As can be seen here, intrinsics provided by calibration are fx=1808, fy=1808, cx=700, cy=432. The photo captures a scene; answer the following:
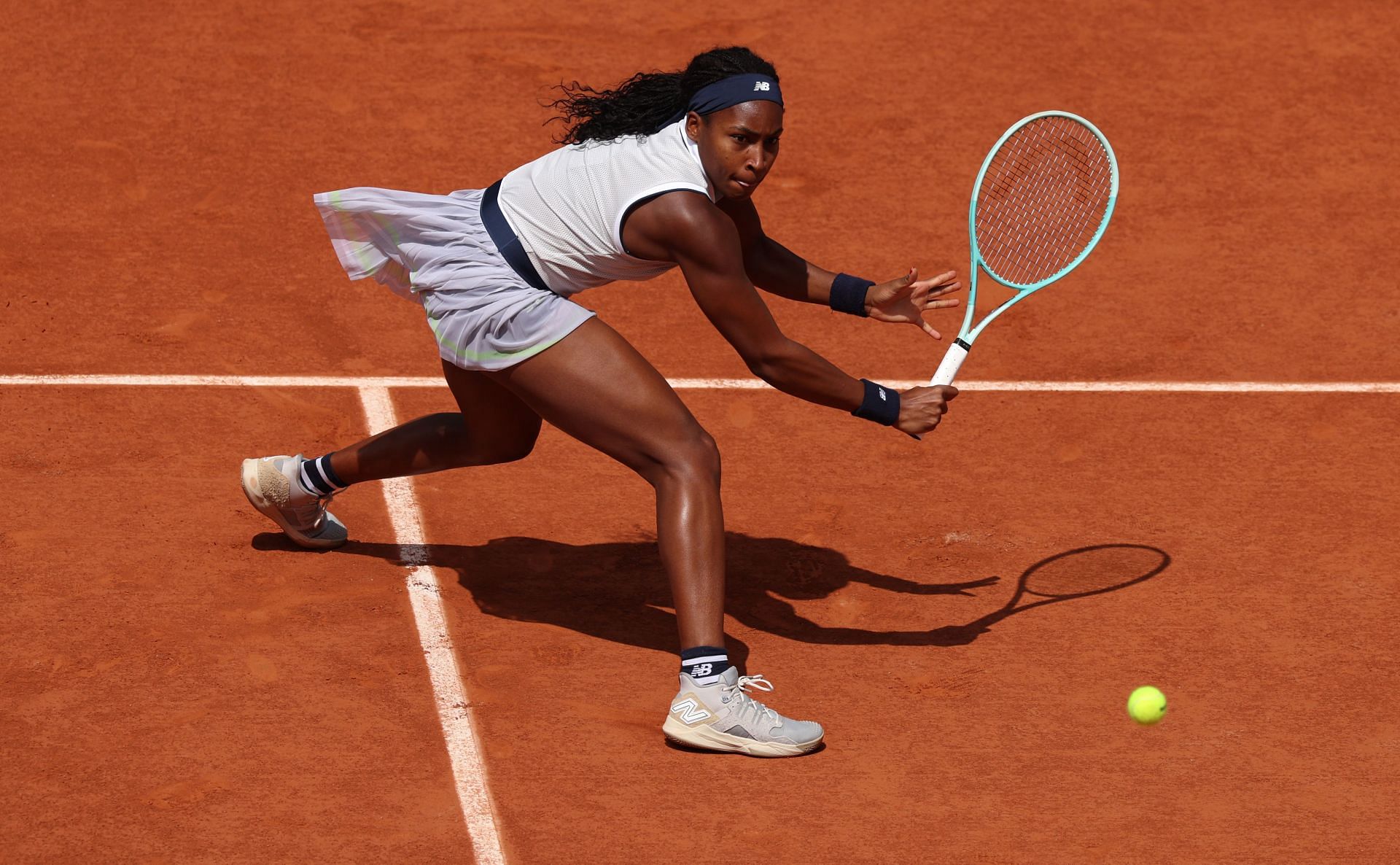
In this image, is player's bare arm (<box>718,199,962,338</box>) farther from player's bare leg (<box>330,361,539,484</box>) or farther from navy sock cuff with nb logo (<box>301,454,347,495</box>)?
navy sock cuff with nb logo (<box>301,454,347,495</box>)

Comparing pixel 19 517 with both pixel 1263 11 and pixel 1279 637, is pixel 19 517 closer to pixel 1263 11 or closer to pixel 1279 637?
Result: pixel 1279 637

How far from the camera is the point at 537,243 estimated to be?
5.22m

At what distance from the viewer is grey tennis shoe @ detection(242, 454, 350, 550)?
5.84m

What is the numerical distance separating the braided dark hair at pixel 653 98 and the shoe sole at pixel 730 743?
1.72 m

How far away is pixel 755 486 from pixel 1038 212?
1427 mm

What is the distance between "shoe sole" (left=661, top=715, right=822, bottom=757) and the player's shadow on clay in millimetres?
641

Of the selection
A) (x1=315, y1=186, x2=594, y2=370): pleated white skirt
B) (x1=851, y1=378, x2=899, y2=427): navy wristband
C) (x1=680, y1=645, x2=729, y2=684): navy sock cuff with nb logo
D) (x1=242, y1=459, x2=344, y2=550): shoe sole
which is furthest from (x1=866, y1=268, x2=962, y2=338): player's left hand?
(x1=242, y1=459, x2=344, y2=550): shoe sole

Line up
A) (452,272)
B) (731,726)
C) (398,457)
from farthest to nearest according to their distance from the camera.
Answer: (398,457) → (452,272) → (731,726)

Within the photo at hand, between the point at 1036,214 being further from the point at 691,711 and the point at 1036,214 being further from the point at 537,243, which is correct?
the point at 691,711

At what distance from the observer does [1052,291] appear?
26.8 feet

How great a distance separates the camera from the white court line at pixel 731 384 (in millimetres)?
7059

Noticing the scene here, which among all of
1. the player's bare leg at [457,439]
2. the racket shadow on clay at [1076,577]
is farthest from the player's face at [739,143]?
the racket shadow on clay at [1076,577]

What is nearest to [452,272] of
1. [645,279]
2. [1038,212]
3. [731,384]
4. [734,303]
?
[645,279]

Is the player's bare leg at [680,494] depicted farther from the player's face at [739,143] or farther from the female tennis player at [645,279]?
the player's face at [739,143]
